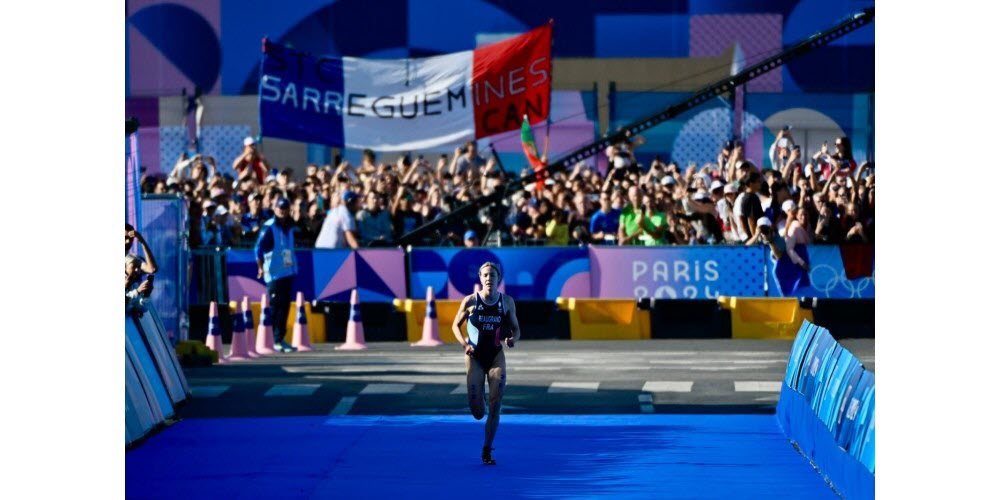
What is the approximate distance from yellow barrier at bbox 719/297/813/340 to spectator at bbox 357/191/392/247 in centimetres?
519

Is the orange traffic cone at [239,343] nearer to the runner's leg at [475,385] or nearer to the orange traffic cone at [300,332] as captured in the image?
the orange traffic cone at [300,332]

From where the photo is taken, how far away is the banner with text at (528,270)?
91.7ft

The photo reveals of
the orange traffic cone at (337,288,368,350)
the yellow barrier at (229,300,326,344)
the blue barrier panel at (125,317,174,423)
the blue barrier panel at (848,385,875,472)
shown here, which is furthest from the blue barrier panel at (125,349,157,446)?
the yellow barrier at (229,300,326,344)

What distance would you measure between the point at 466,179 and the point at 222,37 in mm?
12420

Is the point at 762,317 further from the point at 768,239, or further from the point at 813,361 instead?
the point at 813,361

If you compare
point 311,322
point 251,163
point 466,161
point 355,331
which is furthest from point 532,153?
point 355,331

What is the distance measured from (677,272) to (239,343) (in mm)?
6682

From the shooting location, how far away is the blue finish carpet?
46.1 ft

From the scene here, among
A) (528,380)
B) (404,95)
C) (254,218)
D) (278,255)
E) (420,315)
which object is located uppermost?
(404,95)

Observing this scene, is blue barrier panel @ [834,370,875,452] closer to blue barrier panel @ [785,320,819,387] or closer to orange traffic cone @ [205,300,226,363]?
blue barrier panel @ [785,320,819,387]

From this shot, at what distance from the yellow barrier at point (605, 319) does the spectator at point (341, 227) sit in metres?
3.24

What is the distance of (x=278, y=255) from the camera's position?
2533 centimetres
